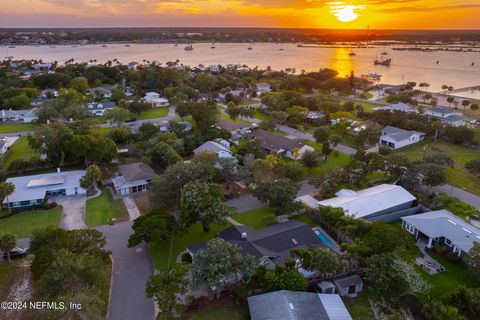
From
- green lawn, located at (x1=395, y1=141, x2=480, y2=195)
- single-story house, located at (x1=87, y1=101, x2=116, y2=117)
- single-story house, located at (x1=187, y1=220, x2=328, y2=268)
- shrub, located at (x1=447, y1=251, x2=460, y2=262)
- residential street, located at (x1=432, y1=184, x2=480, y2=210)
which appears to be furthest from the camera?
single-story house, located at (x1=87, y1=101, x2=116, y2=117)

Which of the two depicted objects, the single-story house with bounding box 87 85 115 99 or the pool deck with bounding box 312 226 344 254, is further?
the single-story house with bounding box 87 85 115 99

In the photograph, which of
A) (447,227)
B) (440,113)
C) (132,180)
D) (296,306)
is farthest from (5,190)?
(440,113)

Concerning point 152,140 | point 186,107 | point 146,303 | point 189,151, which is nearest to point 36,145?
point 152,140

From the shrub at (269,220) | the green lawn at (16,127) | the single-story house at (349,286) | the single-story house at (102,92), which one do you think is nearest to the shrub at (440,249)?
the single-story house at (349,286)

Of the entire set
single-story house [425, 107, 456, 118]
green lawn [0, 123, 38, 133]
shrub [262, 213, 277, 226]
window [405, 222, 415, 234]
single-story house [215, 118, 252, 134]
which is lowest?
window [405, 222, 415, 234]

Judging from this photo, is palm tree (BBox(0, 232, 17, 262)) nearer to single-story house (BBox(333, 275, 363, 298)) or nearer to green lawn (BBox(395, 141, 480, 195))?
single-story house (BBox(333, 275, 363, 298))

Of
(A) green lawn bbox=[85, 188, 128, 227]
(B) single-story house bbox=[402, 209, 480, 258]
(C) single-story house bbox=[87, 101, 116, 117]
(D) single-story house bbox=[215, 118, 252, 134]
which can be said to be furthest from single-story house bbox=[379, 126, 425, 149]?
(C) single-story house bbox=[87, 101, 116, 117]

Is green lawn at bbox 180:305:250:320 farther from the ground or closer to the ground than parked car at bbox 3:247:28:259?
closer to the ground
